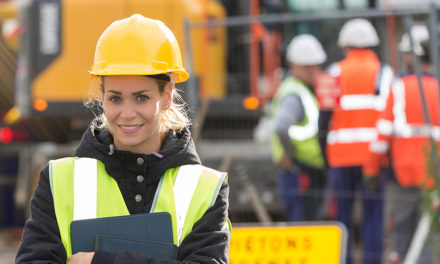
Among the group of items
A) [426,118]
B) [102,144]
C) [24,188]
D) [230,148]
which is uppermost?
[102,144]

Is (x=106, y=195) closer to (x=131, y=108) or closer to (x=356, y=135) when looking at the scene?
(x=131, y=108)

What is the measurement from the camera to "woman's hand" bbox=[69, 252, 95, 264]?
2.56 m

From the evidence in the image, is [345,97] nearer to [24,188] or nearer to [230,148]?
[230,148]

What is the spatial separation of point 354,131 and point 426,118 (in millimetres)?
1014

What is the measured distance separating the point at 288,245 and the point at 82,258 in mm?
3343

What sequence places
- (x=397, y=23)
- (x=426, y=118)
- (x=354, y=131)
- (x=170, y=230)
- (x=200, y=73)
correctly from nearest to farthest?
(x=170, y=230) < (x=426, y=118) < (x=354, y=131) < (x=397, y=23) < (x=200, y=73)

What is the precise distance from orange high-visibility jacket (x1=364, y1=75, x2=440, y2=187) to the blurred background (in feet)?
4.67

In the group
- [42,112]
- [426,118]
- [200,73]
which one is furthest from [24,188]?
[426,118]

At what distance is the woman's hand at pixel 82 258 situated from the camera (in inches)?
101

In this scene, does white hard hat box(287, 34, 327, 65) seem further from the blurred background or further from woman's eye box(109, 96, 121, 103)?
woman's eye box(109, 96, 121, 103)

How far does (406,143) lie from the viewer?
7.27 m

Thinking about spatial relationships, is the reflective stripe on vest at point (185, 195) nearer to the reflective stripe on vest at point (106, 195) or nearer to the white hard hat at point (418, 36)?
the reflective stripe on vest at point (106, 195)

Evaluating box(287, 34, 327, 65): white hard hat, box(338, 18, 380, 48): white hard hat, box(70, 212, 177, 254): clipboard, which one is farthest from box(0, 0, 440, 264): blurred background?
box(70, 212, 177, 254): clipboard

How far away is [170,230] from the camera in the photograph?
2652 mm
